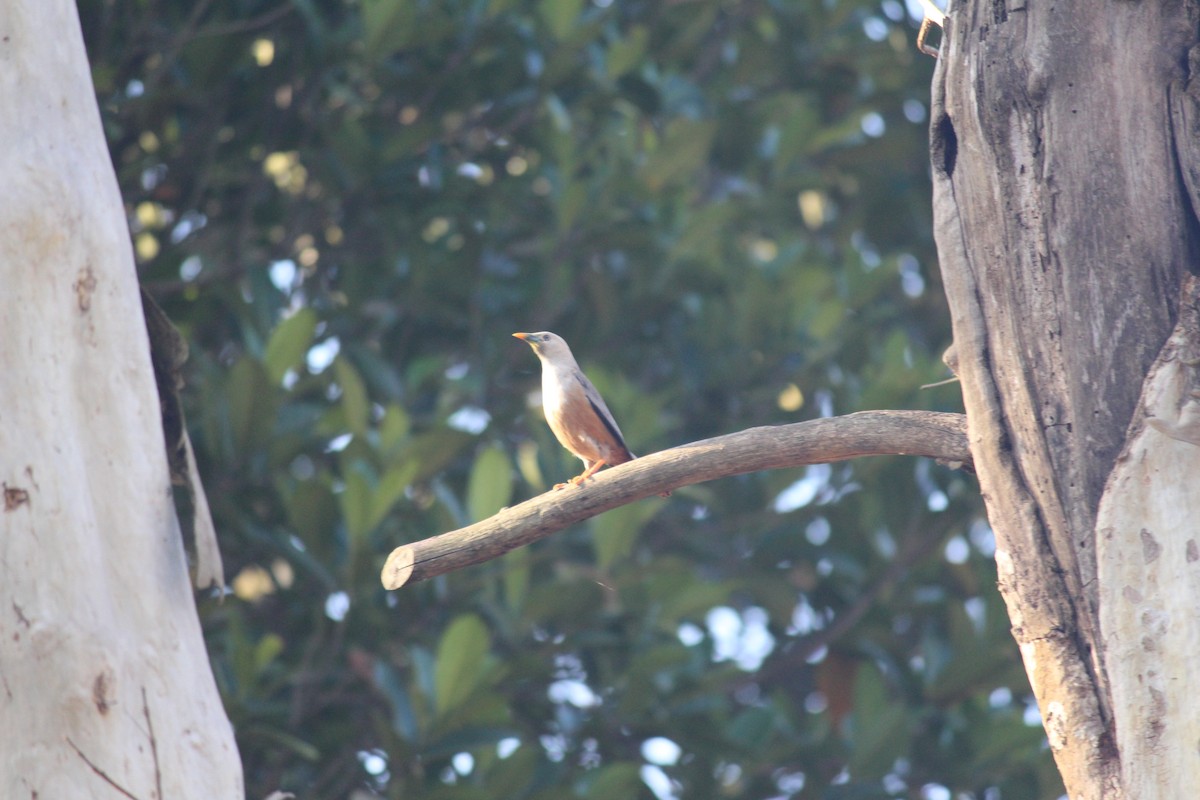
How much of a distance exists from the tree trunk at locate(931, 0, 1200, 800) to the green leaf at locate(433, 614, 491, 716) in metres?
2.90

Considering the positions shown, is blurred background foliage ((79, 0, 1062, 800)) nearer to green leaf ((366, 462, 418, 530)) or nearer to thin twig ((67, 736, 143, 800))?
green leaf ((366, 462, 418, 530))

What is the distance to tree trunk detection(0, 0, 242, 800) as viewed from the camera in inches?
120

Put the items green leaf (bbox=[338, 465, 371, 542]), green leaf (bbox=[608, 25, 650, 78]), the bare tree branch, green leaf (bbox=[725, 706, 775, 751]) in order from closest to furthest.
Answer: the bare tree branch < green leaf (bbox=[338, 465, 371, 542]) < green leaf (bbox=[725, 706, 775, 751]) < green leaf (bbox=[608, 25, 650, 78])

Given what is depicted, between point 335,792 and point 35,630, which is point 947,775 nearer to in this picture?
point 335,792

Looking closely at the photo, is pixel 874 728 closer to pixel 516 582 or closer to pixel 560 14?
pixel 516 582

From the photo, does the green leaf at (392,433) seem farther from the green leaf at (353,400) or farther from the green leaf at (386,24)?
the green leaf at (386,24)

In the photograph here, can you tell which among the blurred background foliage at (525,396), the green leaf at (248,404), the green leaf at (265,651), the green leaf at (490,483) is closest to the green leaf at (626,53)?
the blurred background foliage at (525,396)

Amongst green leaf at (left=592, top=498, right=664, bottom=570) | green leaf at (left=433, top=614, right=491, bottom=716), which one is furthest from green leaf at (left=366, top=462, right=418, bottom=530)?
green leaf at (left=592, top=498, right=664, bottom=570)

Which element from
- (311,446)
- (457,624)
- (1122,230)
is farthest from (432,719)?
(1122,230)

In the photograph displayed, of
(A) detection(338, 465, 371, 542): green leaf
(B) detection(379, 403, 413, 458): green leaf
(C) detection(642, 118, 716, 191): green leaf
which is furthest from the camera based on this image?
(C) detection(642, 118, 716, 191): green leaf

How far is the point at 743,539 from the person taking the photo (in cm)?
753

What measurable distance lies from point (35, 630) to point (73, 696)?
A: 0.62 ft

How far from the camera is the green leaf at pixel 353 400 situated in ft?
18.4

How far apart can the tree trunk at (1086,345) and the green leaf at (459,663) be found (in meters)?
2.90
